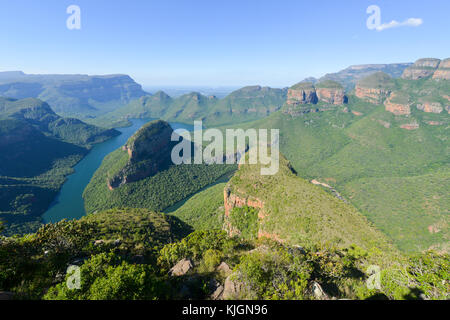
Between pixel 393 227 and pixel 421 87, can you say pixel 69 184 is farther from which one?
pixel 421 87

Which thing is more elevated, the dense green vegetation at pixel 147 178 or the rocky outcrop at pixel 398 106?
the rocky outcrop at pixel 398 106

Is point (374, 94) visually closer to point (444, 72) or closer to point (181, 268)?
point (444, 72)

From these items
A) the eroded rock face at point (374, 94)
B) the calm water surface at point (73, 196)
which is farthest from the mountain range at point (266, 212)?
the calm water surface at point (73, 196)

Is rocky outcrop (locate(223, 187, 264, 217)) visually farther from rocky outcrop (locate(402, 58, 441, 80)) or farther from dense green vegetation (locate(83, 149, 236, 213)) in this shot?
rocky outcrop (locate(402, 58, 441, 80))

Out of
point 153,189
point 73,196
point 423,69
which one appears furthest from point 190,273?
point 423,69

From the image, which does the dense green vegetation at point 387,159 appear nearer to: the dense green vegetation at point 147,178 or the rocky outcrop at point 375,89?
the rocky outcrop at point 375,89

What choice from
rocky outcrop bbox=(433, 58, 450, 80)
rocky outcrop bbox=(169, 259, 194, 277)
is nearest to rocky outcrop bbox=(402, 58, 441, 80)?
rocky outcrop bbox=(433, 58, 450, 80)
